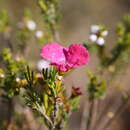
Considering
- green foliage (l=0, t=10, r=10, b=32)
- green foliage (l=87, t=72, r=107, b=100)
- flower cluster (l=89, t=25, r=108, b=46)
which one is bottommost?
green foliage (l=87, t=72, r=107, b=100)

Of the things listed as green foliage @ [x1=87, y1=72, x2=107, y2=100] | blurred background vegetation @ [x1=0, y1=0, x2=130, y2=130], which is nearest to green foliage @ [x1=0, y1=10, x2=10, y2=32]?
green foliage @ [x1=87, y1=72, x2=107, y2=100]

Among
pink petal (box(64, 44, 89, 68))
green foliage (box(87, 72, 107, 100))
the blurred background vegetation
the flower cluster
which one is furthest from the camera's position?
the blurred background vegetation

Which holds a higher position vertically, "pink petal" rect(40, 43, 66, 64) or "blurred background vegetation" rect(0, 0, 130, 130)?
"blurred background vegetation" rect(0, 0, 130, 130)

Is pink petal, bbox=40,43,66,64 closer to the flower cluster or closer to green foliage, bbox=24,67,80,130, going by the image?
green foliage, bbox=24,67,80,130

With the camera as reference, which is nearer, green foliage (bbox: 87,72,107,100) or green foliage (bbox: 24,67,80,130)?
green foliage (bbox: 24,67,80,130)

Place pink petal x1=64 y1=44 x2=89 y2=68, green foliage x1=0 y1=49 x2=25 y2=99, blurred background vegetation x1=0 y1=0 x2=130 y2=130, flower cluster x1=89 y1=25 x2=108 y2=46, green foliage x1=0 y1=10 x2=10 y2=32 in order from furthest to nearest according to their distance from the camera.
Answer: blurred background vegetation x1=0 y1=0 x2=130 y2=130, green foliage x1=0 y1=10 x2=10 y2=32, flower cluster x1=89 y1=25 x2=108 y2=46, green foliage x1=0 y1=49 x2=25 y2=99, pink petal x1=64 y1=44 x2=89 y2=68

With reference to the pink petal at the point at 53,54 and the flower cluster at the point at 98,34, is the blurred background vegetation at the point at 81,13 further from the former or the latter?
the pink petal at the point at 53,54

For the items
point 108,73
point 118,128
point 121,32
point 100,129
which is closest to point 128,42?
point 121,32

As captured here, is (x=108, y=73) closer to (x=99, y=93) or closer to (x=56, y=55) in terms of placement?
(x=99, y=93)
